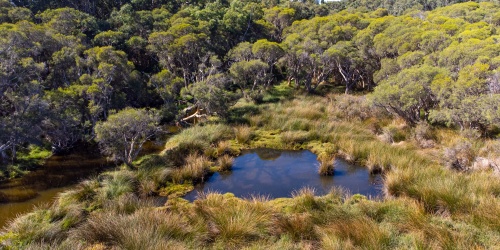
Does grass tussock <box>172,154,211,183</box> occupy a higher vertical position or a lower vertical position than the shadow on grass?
lower

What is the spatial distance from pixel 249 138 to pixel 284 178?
4333 mm

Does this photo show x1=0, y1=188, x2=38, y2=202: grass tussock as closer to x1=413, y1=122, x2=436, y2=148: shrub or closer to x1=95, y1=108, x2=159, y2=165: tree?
x1=95, y1=108, x2=159, y2=165: tree

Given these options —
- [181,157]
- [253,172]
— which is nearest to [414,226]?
[253,172]

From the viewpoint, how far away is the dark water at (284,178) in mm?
10914

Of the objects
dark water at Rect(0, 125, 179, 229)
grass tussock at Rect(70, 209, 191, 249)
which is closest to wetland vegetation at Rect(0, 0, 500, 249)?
grass tussock at Rect(70, 209, 191, 249)

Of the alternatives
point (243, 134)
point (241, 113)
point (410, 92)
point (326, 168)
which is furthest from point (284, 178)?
point (241, 113)

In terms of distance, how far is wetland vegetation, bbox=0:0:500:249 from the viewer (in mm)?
6422

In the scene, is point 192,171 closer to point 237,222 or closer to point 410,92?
point 237,222

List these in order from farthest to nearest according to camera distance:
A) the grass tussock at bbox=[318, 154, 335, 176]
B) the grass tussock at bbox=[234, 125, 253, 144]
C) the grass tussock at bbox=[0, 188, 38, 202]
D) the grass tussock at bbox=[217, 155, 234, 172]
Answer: the grass tussock at bbox=[234, 125, 253, 144] < the grass tussock at bbox=[217, 155, 234, 172] < the grass tussock at bbox=[318, 154, 335, 176] < the grass tussock at bbox=[0, 188, 38, 202]

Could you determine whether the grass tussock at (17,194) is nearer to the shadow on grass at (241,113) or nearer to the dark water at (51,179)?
the dark water at (51,179)

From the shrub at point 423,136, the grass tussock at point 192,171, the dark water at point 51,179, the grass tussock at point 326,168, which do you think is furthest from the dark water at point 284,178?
the dark water at point 51,179

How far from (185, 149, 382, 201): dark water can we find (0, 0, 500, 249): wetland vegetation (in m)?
0.10

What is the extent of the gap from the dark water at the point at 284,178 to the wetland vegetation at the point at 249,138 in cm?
10

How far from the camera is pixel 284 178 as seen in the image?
1215cm
